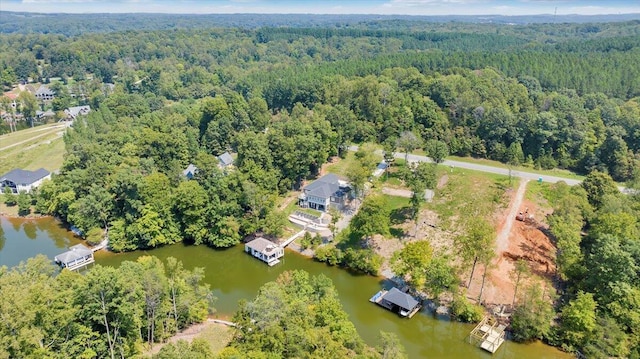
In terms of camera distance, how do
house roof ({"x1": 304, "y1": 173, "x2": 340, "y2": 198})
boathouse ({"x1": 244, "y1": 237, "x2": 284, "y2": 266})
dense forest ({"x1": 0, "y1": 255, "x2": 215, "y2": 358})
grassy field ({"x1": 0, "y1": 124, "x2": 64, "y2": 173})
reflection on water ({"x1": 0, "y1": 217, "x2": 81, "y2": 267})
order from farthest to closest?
grassy field ({"x1": 0, "y1": 124, "x2": 64, "y2": 173}) → house roof ({"x1": 304, "y1": 173, "x2": 340, "y2": 198}) → reflection on water ({"x1": 0, "y1": 217, "x2": 81, "y2": 267}) → boathouse ({"x1": 244, "y1": 237, "x2": 284, "y2": 266}) → dense forest ({"x1": 0, "y1": 255, "x2": 215, "y2": 358})

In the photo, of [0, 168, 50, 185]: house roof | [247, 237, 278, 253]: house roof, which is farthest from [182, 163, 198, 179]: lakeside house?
[0, 168, 50, 185]: house roof

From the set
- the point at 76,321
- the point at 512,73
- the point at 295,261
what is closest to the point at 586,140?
the point at 512,73

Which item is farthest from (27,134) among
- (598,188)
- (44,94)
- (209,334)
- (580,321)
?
(598,188)

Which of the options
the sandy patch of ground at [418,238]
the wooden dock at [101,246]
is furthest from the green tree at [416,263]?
the wooden dock at [101,246]

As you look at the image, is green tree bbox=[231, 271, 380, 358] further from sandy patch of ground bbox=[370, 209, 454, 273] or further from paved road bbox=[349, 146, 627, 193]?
paved road bbox=[349, 146, 627, 193]

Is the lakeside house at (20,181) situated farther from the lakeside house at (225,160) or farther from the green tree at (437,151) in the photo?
the green tree at (437,151)

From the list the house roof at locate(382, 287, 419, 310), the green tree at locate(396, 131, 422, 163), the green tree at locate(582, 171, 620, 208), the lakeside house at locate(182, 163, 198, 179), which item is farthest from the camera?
the green tree at locate(396, 131, 422, 163)

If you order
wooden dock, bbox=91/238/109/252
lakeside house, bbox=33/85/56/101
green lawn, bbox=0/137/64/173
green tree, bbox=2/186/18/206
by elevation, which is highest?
lakeside house, bbox=33/85/56/101
